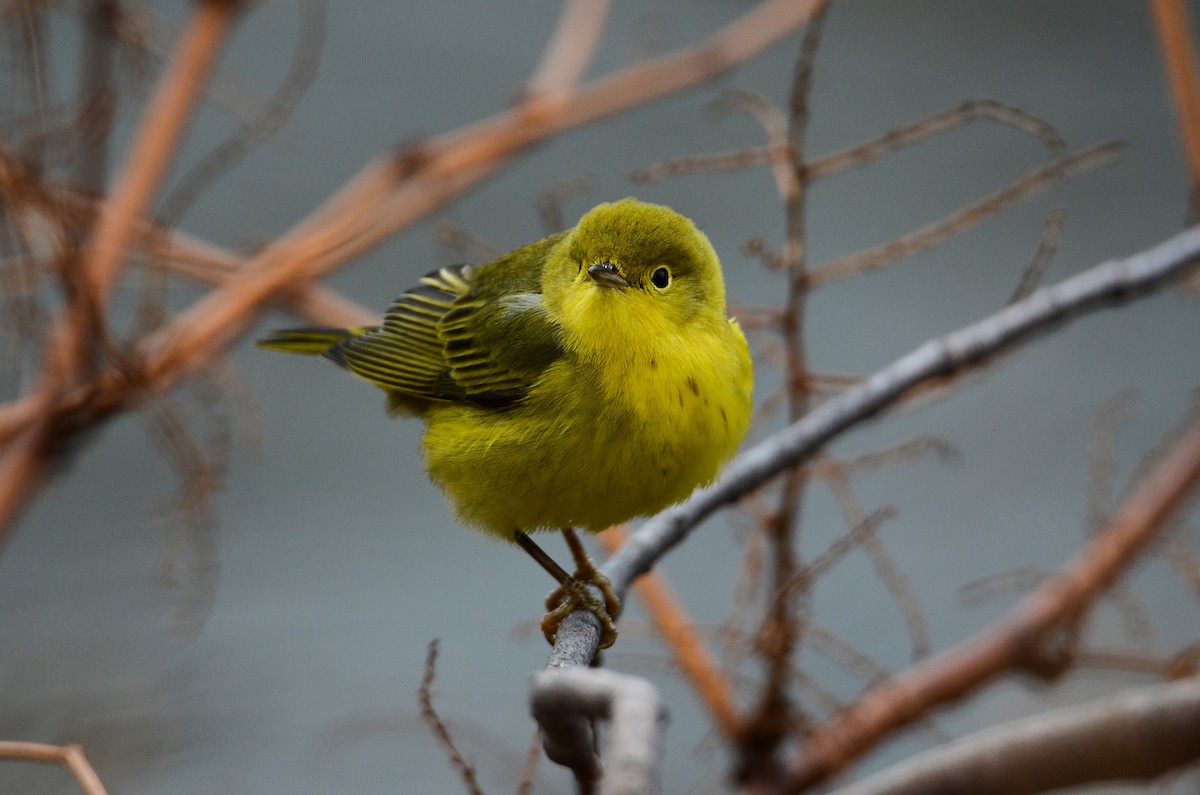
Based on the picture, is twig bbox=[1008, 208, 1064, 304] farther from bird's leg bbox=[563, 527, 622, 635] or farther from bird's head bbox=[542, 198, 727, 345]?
bird's leg bbox=[563, 527, 622, 635]

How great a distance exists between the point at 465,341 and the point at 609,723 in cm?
205

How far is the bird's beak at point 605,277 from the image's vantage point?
2389 mm

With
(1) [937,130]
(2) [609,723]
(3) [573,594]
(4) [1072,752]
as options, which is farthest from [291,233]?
(4) [1072,752]

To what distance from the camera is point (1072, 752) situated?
79cm

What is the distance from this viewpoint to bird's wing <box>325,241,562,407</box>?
2.64m

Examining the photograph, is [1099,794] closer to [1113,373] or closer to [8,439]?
[1113,373]

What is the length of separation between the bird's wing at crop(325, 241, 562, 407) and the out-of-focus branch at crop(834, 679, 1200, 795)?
5.78 ft

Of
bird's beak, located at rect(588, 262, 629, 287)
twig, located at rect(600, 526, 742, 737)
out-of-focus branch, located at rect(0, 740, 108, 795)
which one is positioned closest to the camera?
out-of-focus branch, located at rect(0, 740, 108, 795)

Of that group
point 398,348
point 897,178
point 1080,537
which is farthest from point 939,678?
point 897,178

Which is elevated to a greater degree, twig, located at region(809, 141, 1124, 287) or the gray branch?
twig, located at region(809, 141, 1124, 287)

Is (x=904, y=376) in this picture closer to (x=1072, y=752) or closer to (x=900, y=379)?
(x=900, y=379)

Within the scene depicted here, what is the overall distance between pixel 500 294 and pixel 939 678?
130cm

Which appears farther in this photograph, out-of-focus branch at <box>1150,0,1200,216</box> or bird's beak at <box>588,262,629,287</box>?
out-of-focus branch at <box>1150,0,1200,216</box>

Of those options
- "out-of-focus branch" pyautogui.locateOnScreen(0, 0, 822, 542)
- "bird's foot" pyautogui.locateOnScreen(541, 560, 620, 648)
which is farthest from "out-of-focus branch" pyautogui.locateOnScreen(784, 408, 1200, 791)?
"out-of-focus branch" pyautogui.locateOnScreen(0, 0, 822, 542)
